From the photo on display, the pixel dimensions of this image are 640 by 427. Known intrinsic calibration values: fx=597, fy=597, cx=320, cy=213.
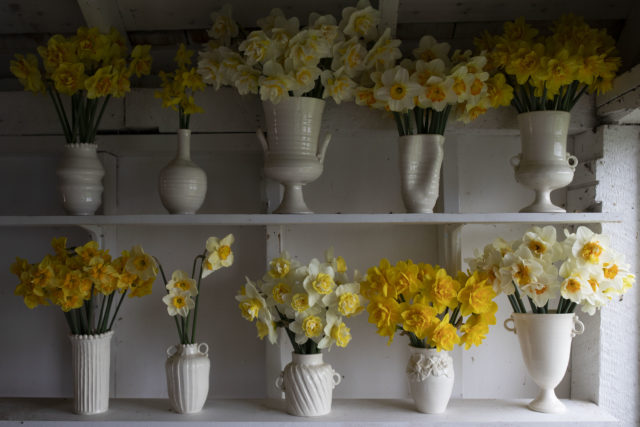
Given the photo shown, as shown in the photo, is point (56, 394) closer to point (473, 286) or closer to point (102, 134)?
point (102, 134)

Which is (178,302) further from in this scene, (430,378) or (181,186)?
(430,378)

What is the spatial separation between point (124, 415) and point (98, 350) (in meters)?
0.17

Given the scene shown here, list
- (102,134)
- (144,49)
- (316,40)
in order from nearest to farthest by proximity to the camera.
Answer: (316,40), (144,49), (102,134)

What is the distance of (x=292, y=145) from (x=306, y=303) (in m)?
0.38

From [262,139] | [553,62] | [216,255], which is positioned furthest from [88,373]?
[553,62]

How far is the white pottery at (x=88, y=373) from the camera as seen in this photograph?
1.46 m

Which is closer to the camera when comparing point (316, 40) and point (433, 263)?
point (316, 40)

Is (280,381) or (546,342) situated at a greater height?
(546,342)

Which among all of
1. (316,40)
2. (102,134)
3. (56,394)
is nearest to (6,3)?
(102,134)

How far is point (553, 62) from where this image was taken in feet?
4.60

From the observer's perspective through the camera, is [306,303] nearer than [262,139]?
Yes

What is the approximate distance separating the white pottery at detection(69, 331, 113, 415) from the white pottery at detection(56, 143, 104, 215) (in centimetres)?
32

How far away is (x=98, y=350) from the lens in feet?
4.83

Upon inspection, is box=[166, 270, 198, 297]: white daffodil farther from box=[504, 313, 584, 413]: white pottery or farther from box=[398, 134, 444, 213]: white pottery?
box=[504, 313, 584, 413]: white pottery
